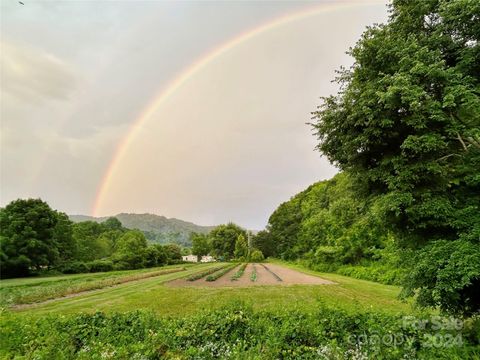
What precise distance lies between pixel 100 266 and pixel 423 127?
47030mm

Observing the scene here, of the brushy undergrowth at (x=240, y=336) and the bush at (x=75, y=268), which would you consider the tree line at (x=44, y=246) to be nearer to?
the bush at (x=75, y=268)

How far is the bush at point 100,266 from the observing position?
41.3 m

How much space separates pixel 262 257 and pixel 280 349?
73.4m

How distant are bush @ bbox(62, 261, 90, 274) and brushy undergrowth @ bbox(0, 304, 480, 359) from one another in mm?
37605

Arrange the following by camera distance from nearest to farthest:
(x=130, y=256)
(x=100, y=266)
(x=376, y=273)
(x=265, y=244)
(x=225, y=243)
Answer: (x=376, y=273) → (x=100, y=266) → (x=130, y=256) → (x=265, y=244) → (x=225, y=243)

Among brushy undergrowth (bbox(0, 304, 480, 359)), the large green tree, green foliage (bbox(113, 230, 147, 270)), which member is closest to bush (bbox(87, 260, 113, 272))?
green foliage (bbox(113, 230, 147, 270))

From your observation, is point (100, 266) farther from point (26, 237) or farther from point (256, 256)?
point (256, 256)

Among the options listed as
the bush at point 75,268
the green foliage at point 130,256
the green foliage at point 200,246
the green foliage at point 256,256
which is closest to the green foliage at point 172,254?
the green foliage at point 130,256

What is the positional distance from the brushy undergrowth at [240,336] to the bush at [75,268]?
37.6 meters

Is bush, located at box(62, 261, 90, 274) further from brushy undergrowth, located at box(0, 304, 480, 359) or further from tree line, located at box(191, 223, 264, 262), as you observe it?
tree line, located at box(191, 223, 264, 262)

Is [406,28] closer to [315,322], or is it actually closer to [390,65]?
[390,65]

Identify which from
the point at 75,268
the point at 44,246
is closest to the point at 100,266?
the point at 75,268

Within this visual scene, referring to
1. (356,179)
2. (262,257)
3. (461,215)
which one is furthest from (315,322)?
(262,257)

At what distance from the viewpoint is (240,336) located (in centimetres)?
518
